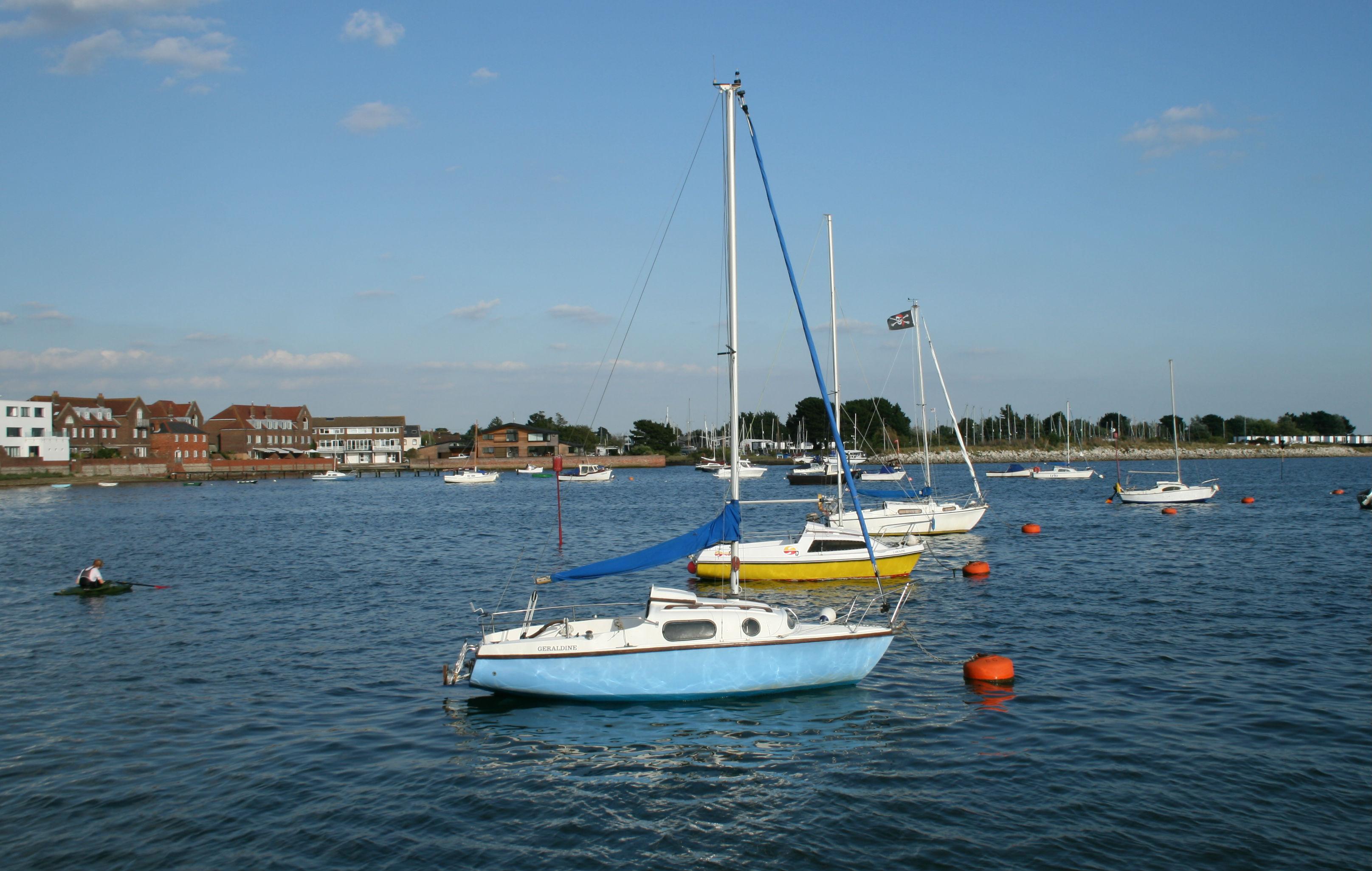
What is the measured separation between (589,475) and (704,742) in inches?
5116

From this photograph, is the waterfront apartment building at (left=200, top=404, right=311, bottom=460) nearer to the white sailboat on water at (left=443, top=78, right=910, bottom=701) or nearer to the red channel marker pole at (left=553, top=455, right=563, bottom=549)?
the red channel marker pole at (left=553, top=455, right=563, bottom=549)

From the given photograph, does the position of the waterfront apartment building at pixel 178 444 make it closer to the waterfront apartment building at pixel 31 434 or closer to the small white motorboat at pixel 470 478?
the waterfront apartment building at pixel 31 434

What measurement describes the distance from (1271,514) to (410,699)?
212ft

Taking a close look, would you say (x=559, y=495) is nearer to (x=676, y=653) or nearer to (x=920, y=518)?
(x=676, y=653)

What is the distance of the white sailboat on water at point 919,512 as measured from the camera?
4597 cm

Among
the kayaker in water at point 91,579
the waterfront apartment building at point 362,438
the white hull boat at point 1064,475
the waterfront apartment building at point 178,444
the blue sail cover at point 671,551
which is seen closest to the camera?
the blue sail cover at point 671,551

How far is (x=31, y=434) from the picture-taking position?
135125mm

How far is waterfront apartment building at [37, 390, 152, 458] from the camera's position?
14850 cm

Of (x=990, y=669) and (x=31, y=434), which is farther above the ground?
(x=31, y=434)

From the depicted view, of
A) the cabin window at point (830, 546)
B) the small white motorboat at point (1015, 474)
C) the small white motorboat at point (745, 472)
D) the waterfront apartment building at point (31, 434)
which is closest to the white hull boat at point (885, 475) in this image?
the small white motorboat at point (1015, 474)

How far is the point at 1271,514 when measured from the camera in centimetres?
6309

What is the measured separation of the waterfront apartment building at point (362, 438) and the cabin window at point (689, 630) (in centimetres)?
18345

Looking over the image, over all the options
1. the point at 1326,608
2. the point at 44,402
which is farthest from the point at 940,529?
the point at 44,402

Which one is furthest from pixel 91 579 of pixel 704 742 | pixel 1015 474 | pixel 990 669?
pixel 1015 474
